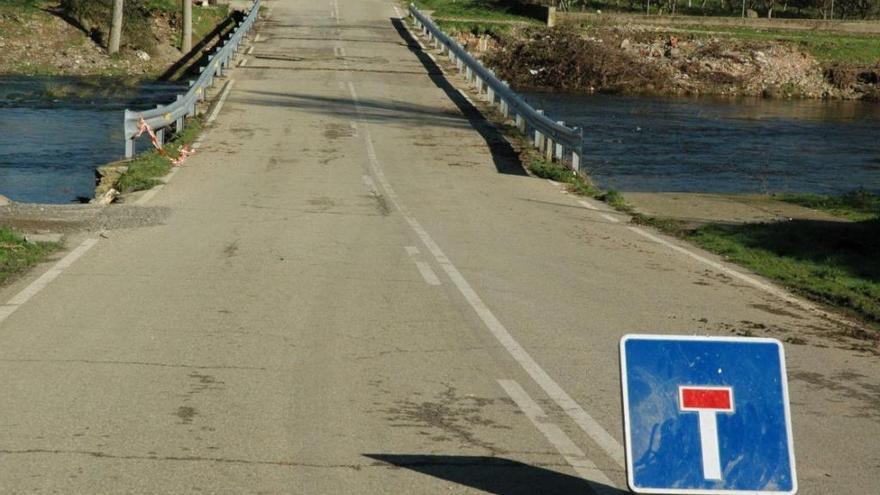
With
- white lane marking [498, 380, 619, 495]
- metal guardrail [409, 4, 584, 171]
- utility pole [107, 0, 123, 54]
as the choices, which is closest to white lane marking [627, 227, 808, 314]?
white lane marking [498, 380, 619, 495]

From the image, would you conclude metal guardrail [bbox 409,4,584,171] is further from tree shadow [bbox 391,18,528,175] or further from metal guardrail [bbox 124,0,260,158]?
metal guardrail [bbox 124,0,260,158]

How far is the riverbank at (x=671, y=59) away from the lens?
161 feet

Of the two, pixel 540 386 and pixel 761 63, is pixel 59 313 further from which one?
pixel 761 63

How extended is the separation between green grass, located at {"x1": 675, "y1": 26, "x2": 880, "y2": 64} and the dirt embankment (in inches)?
37.2

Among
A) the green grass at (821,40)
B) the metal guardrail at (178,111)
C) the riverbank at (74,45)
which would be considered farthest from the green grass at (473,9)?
the metal guardrail at (178,111)

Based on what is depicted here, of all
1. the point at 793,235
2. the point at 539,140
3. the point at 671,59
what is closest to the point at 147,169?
the point at 539,140

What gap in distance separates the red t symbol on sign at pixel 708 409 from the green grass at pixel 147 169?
14641 mm

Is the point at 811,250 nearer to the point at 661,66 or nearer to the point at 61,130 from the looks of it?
the point at 61,130

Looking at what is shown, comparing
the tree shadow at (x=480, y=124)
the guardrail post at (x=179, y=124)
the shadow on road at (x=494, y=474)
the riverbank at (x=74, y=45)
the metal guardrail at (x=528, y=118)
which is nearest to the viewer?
the shadow on road at (x=494, y=474)

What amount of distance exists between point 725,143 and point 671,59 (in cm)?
1861

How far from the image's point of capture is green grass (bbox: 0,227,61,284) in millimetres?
12531

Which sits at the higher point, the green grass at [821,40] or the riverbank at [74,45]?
the green grass at [821,40]

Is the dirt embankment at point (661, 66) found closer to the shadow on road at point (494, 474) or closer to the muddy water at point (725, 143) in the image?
the muddy water at point (725, 143)

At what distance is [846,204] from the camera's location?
854 inches
